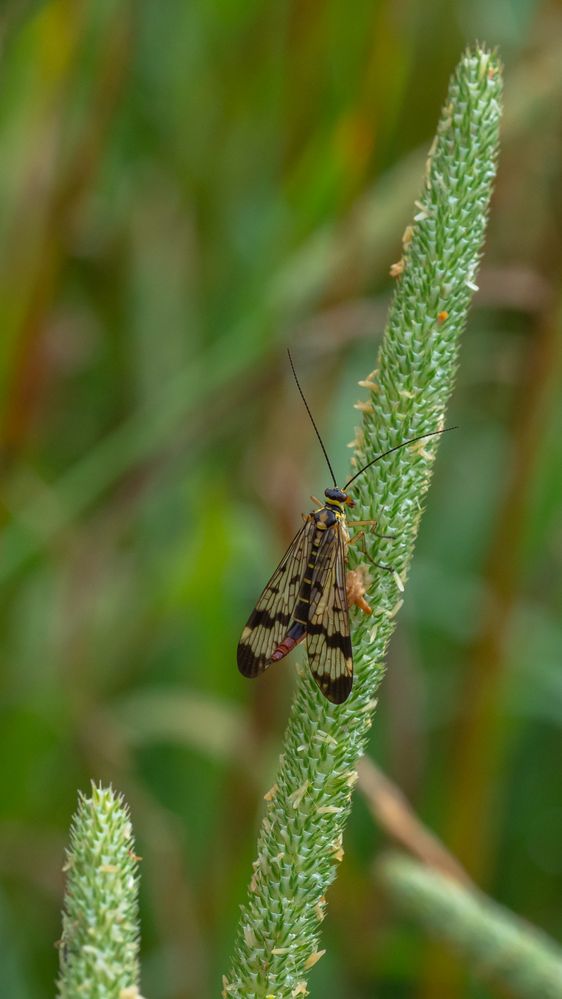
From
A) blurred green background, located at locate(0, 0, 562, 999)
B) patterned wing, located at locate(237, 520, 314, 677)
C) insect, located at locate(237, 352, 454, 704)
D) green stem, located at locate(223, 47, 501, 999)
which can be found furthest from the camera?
blurred green background, located at locate(0, 0, 562, 999)

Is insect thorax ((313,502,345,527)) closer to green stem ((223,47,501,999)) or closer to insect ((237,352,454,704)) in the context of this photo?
insect ((237,352,454,704))

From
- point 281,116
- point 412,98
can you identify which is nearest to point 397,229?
point 281,116

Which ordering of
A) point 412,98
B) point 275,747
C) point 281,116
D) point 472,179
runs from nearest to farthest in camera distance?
point 472,179 → point 275,747 → point 281,116 → point 412,98

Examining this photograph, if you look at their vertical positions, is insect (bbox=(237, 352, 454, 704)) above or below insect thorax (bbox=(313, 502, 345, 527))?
below

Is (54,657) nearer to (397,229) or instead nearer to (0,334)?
(0,334)

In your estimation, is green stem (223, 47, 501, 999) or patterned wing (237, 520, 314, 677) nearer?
green stem (223, 47, 501, 999)

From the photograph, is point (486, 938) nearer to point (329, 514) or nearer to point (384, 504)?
point (384, 504)

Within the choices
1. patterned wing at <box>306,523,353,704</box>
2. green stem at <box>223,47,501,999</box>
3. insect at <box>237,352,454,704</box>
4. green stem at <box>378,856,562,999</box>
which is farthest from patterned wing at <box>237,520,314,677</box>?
green stem at <box>223,47,501,999</box>
